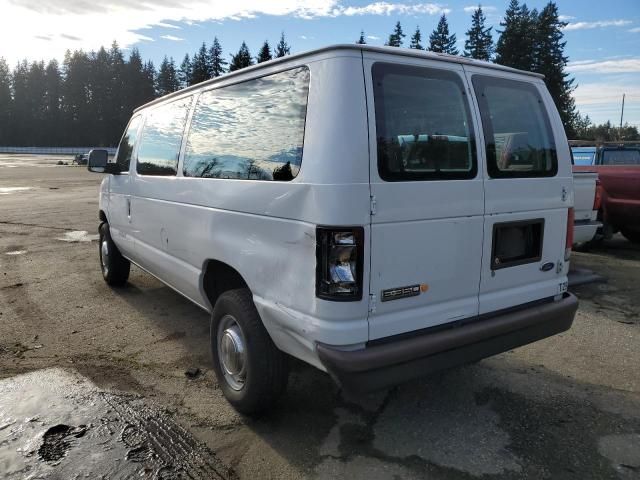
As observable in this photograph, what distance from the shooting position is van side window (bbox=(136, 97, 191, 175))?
4.09m

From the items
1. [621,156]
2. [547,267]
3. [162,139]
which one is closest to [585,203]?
[621,156]

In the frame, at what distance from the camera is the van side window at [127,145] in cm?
530

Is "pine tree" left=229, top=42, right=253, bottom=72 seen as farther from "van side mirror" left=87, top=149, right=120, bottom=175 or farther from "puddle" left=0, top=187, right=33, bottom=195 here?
"van side mirror" left=87, top=149, right=120, bottom=175

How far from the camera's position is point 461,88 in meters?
3.00

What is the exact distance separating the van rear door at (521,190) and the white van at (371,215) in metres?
0.01

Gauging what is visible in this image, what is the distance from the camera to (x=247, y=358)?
3109 millimetres

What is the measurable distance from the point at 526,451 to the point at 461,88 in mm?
2125

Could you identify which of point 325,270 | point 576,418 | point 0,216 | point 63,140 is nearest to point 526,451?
point 576,418

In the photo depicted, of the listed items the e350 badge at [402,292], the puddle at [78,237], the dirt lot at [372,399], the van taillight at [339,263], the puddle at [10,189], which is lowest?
the dirt lot at [372,399]

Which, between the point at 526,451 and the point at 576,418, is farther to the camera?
the point at 576,418

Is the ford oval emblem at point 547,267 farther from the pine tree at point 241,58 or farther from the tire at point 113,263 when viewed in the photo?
the pine tree at point 241,58

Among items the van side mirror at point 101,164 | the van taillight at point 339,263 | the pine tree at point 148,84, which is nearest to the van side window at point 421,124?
the van taillight at point 339,263

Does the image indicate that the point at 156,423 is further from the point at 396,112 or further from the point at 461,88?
the point at 461,88

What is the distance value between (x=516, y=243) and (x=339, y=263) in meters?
1.36
